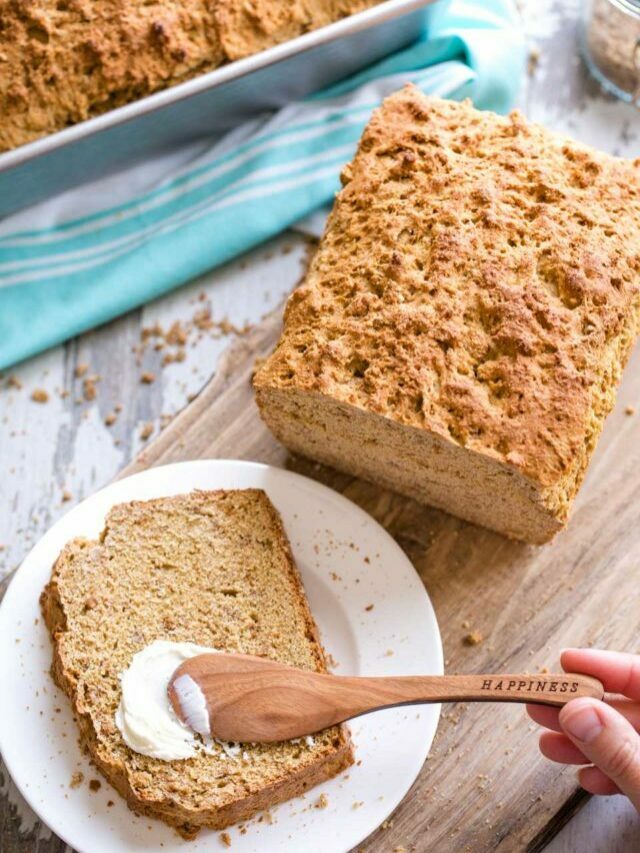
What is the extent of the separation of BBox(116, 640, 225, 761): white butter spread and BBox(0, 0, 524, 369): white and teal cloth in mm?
1241

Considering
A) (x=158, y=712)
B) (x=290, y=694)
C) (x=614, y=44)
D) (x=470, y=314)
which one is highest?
(x=614, y=44)

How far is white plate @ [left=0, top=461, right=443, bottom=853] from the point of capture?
257cm

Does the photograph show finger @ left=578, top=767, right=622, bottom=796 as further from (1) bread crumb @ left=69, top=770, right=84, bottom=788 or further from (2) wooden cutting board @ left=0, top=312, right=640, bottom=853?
(1) bread crumb @ left=69, top=770, right=84, bottom=788

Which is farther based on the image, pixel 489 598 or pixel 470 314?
pixel 489 598

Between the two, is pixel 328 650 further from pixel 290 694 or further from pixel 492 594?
pixel 492 594

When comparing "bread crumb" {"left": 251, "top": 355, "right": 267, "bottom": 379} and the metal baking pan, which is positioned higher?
the metal baking pan

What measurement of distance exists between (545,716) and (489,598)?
1.41 feet

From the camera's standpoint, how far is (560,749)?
2633 millimetres

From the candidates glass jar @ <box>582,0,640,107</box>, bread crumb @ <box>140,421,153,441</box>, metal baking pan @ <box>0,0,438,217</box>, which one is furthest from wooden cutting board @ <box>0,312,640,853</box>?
glass jar @ <box>582,0,640,107</box>

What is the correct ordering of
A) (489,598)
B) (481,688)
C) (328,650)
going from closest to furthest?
1. (481,688)
2. (328,650)
3. (489,598)

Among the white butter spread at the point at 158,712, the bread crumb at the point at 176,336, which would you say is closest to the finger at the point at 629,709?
the white butter spread at the point at 158,712

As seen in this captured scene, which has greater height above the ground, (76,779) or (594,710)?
(594,710)

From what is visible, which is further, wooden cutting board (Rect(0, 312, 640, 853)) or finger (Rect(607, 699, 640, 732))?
wooden cutting board (Rect(0, 312, 640, 853))

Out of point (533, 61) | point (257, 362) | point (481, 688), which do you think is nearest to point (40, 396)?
point (257, 362)
